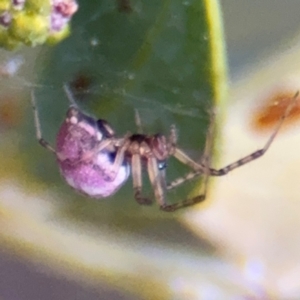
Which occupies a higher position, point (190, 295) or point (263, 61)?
point (263, 61)

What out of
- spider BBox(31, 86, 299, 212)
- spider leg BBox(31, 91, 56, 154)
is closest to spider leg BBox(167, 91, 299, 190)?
spider BBox(31, 86, 299, 212)

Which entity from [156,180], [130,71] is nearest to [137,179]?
[156,180]

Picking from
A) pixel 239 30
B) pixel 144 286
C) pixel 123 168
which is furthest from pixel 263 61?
pixel 144 286

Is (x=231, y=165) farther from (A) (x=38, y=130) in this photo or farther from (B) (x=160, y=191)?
(A) (x=38, y=130)

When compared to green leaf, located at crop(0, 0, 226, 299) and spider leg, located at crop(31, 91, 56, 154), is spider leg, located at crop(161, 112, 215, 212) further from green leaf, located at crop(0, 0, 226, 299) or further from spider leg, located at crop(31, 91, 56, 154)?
spider leg, located at crop(31, 91, 56, 154)

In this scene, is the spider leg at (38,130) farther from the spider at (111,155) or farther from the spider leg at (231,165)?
the spider leg at (231,165)

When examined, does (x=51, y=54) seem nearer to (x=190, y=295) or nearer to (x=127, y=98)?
(x=127, y=98)

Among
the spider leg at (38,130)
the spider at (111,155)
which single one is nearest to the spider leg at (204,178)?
the spider at (111,155)
